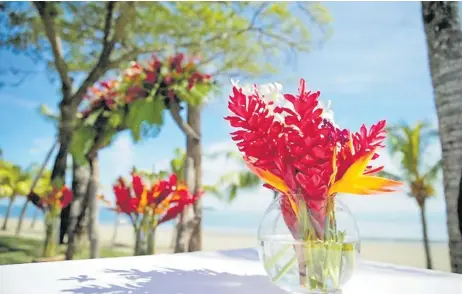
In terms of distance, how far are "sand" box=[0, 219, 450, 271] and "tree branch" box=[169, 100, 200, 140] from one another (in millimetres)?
755

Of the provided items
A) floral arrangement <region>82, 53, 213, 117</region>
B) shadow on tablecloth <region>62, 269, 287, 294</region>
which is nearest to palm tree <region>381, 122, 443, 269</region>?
floral arrangement <region>82, 53, 213, 117</region>

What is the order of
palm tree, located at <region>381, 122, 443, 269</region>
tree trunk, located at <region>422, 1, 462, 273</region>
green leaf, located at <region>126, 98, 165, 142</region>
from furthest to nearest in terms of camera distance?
palm tree, located at <region>381, 122, 443, 269</region> → green leaf, located at <region>126, 98, 165, 142</region> → tree trunk, located at <region>422, 1, 462, 273</region>

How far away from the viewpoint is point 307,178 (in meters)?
0.71

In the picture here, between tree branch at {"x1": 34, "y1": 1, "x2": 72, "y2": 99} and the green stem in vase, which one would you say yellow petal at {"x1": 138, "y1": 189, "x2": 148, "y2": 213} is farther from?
the green stem in vase

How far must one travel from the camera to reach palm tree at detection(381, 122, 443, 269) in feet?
15.8

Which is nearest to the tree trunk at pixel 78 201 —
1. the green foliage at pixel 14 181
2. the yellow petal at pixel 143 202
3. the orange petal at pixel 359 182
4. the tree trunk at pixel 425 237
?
the green foliage at pixel 14 181

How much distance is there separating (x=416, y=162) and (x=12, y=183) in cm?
386

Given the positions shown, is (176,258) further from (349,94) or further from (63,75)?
(349,94)

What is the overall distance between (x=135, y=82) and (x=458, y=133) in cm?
219

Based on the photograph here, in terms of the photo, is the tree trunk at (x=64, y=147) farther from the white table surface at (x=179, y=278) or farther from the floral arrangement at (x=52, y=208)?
the white table surface at (x=179, y=278)

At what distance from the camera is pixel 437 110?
7.66ft

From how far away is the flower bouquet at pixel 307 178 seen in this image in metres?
0.70

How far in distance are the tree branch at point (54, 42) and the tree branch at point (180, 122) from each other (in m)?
0.75

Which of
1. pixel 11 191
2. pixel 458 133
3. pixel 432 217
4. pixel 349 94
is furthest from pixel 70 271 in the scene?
pixel 432 217
